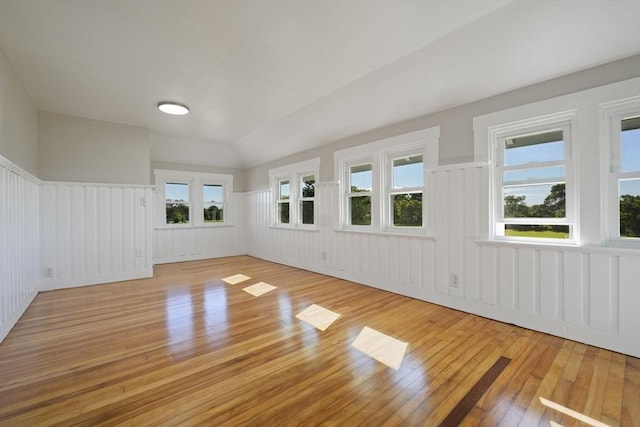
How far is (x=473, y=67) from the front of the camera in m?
2.62


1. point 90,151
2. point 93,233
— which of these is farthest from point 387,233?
point 90,151

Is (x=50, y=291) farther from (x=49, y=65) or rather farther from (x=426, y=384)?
(x=426, y=384)

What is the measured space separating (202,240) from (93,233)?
2474mm

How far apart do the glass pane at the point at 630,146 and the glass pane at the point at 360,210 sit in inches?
105

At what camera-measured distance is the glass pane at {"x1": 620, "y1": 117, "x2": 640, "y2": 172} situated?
85.9 inches

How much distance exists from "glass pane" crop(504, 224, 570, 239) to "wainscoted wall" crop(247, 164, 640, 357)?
0.20 m

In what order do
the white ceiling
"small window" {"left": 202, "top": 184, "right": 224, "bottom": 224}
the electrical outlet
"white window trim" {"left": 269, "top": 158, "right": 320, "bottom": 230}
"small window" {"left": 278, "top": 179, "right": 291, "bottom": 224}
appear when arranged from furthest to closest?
"small window" {"left": 202, "top": 184, "right": 224, "bottom": 224}
"small window" {"left": 278, "top": 179, "right": 291, "bottom": 224}
"white window trim" {"left": 269, "top": 158, "right": 320, "bottom": 230}
the electrical outlet
the white ceiling

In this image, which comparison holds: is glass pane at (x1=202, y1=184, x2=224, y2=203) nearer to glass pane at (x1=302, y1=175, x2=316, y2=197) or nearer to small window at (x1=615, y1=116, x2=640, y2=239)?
glass pane at (x1=302, y1=175, x2=316, y2=197)

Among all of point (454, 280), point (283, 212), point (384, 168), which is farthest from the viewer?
point (283, 212)

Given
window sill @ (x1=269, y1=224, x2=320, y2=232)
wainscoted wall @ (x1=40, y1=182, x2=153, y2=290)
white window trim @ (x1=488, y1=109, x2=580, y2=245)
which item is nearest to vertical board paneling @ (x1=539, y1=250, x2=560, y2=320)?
white window trim @ (x1=488, y1=109, x2=580, y2=245)

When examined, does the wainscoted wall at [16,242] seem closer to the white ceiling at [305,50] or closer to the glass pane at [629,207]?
the white ceiling at [305,50]

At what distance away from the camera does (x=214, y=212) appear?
22.9 feet

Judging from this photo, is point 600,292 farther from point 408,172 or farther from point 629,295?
point 408,172

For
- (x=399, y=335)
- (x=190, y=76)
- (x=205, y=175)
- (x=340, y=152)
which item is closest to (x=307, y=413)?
(x=399, y=335)
